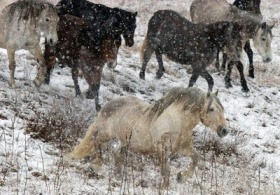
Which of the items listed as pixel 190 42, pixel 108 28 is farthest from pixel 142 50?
pixel 108 28

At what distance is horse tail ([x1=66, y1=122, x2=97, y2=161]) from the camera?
21.2 ft

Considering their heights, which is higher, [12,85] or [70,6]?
[70,6]

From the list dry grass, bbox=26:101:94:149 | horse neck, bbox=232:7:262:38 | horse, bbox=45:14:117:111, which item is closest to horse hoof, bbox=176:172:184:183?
dry grass, bbox=26:101:94:149

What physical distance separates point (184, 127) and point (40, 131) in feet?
6.42

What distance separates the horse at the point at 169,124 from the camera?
6.17 m

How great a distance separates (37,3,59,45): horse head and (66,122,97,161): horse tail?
269 cm

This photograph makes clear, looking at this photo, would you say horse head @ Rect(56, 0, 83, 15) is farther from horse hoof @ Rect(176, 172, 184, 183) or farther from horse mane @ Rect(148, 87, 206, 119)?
horse hoof @ Rect(176, 172, 184, 183)

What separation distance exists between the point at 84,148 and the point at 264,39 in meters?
7.01

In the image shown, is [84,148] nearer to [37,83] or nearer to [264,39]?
[37,83]

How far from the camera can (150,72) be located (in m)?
11.8

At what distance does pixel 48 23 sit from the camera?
8844 mm

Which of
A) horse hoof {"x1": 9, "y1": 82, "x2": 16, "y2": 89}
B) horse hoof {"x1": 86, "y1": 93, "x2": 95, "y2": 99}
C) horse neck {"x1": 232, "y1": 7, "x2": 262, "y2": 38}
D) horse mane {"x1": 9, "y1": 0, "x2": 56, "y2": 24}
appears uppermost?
horse mane {"x1": 9, "y1": 0, "x2": 56, "y2": 24}

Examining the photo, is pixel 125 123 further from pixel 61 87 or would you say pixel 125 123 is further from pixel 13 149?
pixel 61 87

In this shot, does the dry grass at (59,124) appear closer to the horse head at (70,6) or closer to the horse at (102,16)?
the horse at (102,16)
